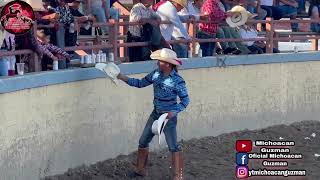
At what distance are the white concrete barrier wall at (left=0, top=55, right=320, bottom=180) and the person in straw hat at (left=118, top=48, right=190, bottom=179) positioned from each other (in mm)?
861

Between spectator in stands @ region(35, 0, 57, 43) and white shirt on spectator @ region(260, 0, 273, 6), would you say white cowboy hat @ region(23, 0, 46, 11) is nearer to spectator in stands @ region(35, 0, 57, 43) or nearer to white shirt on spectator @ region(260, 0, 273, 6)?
spectator in stands @ region(35, 0, 57, 43)

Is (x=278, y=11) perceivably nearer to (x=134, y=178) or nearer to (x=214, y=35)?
(x=214, y=35)

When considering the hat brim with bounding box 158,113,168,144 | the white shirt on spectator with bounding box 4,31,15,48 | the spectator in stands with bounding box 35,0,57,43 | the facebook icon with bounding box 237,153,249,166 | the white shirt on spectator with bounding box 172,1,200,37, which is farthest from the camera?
the white shirt on spectator with bounding box 172,1,200,37

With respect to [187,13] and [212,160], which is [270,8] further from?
[212,160]

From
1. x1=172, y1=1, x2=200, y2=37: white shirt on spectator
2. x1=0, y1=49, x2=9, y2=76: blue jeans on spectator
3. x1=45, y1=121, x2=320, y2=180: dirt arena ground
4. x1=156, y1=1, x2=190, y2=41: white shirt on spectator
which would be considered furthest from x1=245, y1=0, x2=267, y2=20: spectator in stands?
x1=0, y1=49, x2=9, y2=76: blue jeans on spectator

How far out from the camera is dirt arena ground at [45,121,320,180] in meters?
11.5

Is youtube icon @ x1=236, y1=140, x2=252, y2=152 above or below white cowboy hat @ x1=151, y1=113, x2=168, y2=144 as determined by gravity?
below

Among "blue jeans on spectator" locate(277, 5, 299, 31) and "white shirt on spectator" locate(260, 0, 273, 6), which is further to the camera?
"blue jeans on spectator" locate(277, 5, 299, 31)

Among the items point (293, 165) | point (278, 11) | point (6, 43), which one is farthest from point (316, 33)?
point (6, 43)

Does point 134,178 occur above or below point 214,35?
below

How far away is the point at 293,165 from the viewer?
507 inches

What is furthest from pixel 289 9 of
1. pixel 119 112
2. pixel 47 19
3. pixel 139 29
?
pixel 47 19

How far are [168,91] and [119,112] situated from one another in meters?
1.58

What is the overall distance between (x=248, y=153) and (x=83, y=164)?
265 cm
